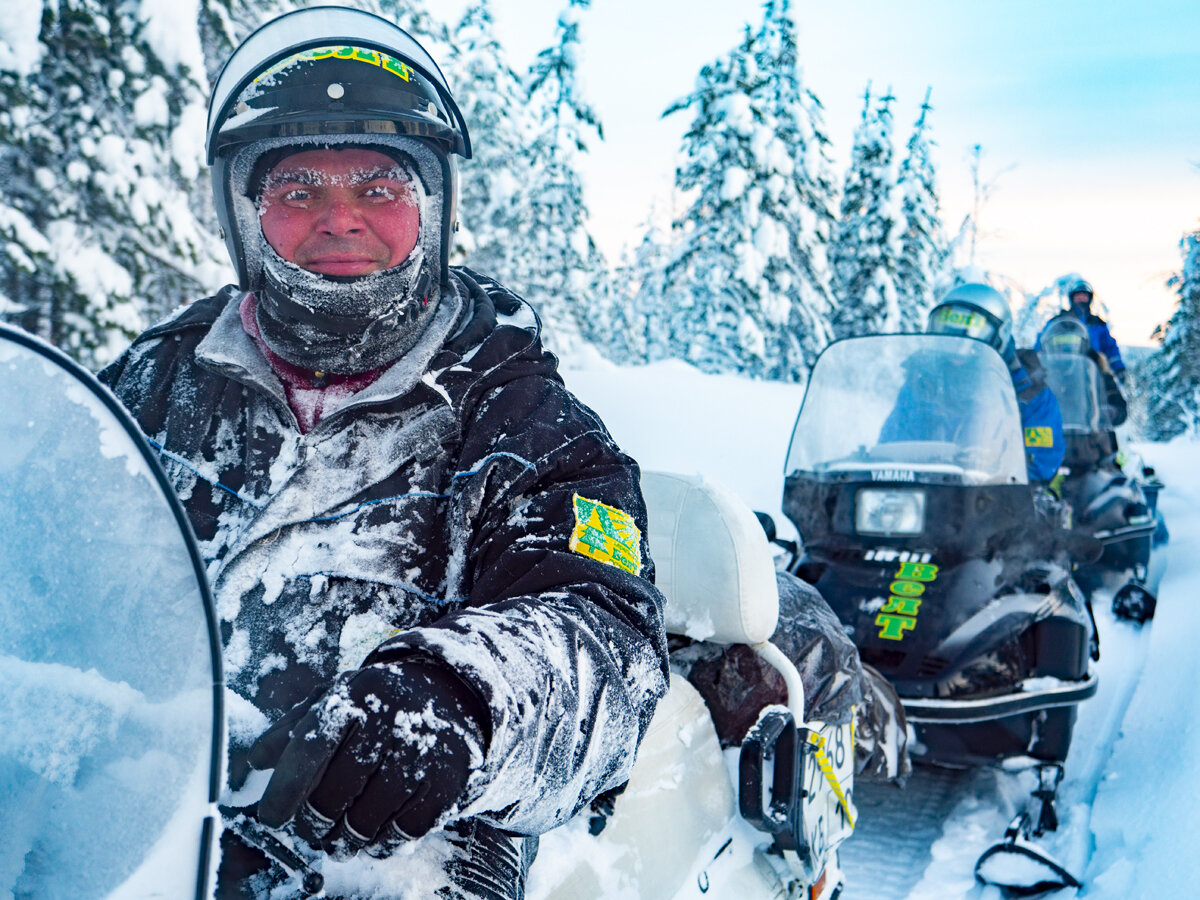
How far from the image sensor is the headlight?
3.79 meters

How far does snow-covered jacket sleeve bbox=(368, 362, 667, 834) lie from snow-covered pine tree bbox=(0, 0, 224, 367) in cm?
572

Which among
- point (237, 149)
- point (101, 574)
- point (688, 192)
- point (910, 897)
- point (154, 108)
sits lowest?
point (910, 897)

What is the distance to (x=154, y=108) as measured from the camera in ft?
21.1

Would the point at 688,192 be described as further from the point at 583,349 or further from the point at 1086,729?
the point at 1086,729

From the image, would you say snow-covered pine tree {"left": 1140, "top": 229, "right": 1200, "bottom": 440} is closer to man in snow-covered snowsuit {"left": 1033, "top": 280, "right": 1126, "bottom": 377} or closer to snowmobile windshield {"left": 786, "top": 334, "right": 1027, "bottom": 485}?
man in snow-covered snowsuit {"left": 1033, "top": 280, "right": 1126, "bottom": 377}

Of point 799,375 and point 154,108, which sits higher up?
point 154,108

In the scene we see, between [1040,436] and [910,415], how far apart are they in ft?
5.45

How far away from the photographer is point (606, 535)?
1432 mm

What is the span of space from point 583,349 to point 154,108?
1345 cm

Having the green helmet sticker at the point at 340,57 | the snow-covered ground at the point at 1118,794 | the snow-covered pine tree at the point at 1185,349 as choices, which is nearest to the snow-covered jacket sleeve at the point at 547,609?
the green helmet sticker at the point at 340,57

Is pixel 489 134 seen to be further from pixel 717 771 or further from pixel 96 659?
pixel 96 659

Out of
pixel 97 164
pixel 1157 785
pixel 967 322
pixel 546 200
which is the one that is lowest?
pixel 1157 785

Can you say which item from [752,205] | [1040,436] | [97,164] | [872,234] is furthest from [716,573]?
[872,234]

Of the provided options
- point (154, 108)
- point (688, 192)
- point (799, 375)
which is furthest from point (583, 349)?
point (154, 108)
